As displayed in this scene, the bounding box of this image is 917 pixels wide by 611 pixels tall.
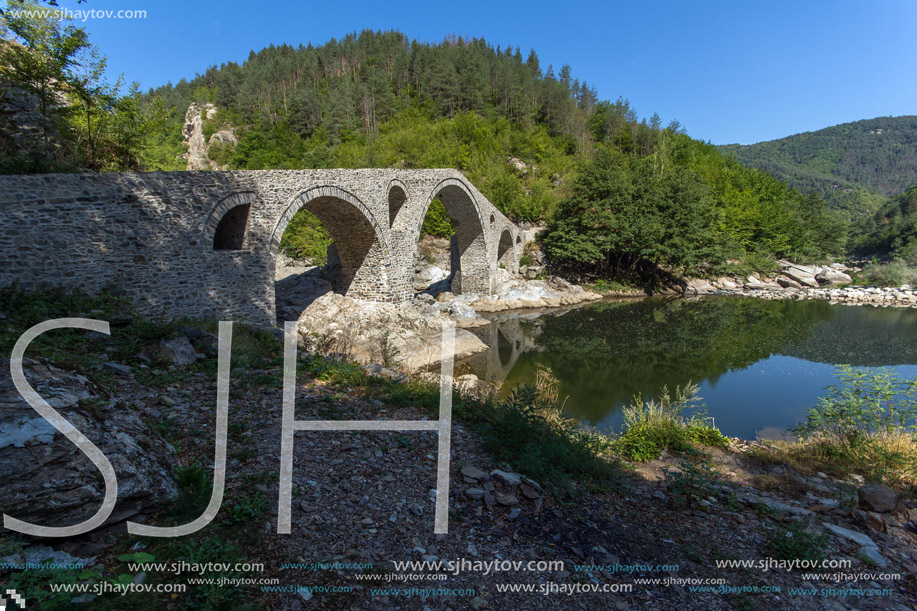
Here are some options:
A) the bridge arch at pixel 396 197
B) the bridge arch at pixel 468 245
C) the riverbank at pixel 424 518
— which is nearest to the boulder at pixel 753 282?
the bridge arch at pixel 468 245

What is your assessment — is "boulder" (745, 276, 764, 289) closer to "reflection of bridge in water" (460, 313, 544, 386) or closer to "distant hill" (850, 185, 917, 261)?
"distant hill" (850, 185, 917, 261)

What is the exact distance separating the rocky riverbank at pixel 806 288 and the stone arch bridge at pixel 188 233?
1985 centimetres

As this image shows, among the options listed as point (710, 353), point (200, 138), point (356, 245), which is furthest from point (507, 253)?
point (200, 138)

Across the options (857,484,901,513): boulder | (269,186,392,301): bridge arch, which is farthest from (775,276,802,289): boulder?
(857,484,901,513): boulder

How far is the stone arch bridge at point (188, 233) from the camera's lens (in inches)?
258

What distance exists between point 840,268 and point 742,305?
19.7 metres

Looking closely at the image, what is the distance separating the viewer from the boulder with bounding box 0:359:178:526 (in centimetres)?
186

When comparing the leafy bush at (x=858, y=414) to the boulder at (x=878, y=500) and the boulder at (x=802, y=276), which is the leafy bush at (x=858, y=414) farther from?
the boulder at (x=802, y=276)

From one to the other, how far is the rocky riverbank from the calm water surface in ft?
Result: 8.05

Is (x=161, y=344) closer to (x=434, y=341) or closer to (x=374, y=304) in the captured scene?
(x=434, y=341)

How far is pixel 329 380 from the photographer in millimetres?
5527

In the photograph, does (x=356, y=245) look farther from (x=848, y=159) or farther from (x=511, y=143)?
(x=848, y=159)

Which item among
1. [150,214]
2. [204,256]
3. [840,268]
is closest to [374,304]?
[204,256]

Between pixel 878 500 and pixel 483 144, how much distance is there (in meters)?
36.0
